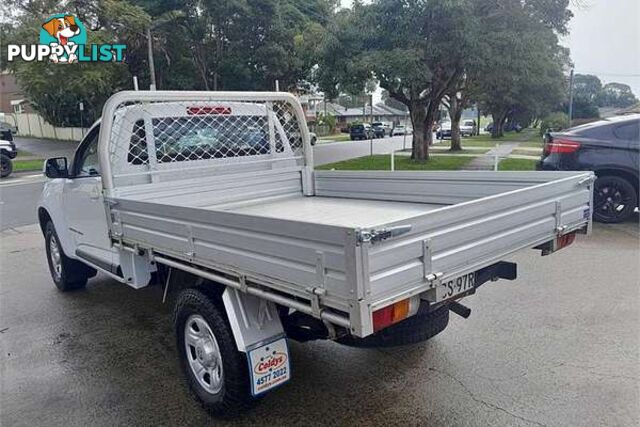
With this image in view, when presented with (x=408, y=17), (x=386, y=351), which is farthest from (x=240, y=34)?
(x=386, y=351)

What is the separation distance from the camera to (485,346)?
3986mm

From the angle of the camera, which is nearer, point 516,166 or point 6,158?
point 516,166

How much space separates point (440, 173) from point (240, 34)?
2460 centimetres

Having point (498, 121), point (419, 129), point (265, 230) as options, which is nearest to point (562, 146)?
point (265, 230)

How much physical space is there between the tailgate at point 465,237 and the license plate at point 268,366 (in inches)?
39.0

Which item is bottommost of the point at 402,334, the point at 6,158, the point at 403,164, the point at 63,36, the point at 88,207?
the point at 403,164

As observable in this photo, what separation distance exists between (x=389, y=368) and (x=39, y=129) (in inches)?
1900

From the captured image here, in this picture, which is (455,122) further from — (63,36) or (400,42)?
(63,36)

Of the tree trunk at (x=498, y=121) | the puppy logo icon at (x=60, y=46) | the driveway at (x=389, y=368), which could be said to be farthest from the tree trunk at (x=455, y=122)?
the driveway at (x=389, y=368)

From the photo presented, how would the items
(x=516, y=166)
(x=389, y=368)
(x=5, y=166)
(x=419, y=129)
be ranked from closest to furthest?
(x=389, y=368) → (x=516, y=166) → (x=5, y=166) → (x=419, y=129)

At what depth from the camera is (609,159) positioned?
7746mm

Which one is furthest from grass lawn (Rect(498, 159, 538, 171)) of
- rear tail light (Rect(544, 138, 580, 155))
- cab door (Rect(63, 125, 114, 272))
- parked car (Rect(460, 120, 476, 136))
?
parked car (Rect(460, 120, 476, 136))

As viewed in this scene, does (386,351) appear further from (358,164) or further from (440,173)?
(358,164)

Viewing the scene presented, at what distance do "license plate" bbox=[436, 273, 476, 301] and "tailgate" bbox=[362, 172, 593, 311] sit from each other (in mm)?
56
